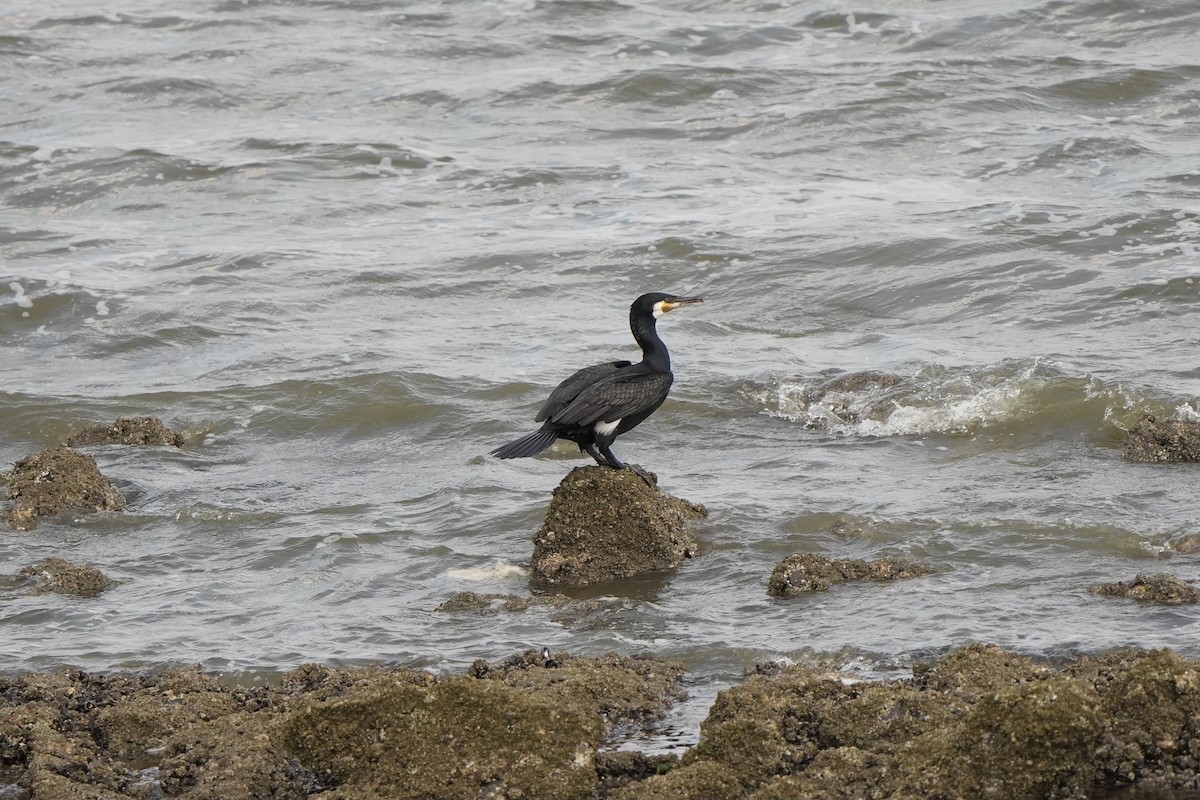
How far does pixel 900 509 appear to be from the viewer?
8.30 metres

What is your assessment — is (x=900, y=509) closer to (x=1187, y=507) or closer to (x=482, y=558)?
(x=1187, y=507)

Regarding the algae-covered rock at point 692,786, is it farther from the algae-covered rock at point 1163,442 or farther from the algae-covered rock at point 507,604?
the algae-covered rock at point 1163,442

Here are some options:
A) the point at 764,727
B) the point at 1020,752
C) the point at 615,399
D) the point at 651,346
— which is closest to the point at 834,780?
the point at 764,727

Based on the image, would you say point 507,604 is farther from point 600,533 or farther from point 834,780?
point 834,780

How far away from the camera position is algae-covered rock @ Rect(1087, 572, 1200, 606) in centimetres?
643

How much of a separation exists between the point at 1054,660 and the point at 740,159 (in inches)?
452

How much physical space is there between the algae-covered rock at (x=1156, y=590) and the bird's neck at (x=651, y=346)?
2.58 meters

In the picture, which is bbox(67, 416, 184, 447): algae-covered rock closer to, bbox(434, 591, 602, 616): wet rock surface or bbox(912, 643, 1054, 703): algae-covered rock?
bbox(434, 591, 602, 616): wet rock surface

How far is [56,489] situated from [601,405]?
126 inches

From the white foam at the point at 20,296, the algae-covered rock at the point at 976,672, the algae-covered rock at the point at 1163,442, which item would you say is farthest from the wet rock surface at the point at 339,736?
the white foam at the point at 20,296

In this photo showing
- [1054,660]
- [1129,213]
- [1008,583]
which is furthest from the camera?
[1129,213]

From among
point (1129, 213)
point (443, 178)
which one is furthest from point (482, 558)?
point (443, 178)

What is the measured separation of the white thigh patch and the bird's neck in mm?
402

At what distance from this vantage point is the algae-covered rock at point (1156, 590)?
643 cm
